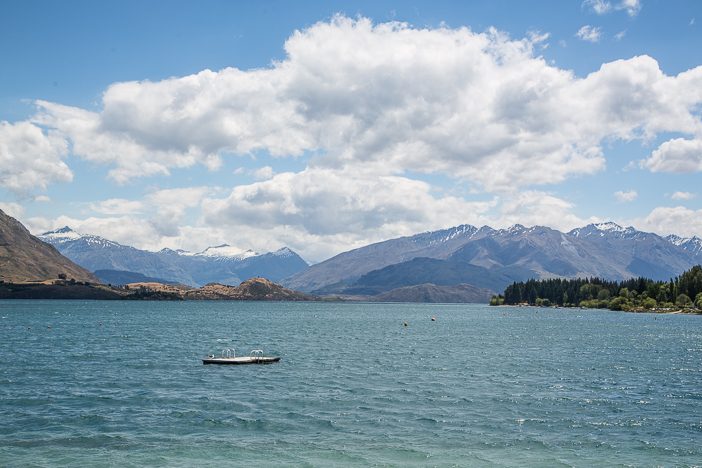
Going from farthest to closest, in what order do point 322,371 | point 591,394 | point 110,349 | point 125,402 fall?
point 110,349
point 322,371
point 591,394
point 125,402

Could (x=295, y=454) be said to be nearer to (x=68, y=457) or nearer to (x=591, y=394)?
(x=68, y=457)

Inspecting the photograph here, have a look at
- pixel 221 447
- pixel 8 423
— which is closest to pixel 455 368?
pixel 221 447

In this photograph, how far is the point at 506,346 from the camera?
420 ft

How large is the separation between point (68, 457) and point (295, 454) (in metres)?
15.7

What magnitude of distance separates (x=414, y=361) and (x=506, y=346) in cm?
3782

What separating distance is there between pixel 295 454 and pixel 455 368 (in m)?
50.7

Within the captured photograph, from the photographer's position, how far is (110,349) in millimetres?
114312

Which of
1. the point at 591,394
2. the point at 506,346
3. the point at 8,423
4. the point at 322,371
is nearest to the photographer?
the point at 8,423

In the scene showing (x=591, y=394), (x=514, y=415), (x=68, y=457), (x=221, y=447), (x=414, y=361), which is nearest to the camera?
(x=68, y=457)

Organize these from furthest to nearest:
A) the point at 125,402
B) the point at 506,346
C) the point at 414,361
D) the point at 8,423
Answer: the point at 506,346 → the point at 414,361 → the point at 125,402 → the point at 8,423

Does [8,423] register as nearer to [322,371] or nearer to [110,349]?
[322,371]

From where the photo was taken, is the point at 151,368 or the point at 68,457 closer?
the point at 68,457

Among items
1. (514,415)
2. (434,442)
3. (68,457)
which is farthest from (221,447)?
(514,415)

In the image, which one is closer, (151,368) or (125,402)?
(125,402)
